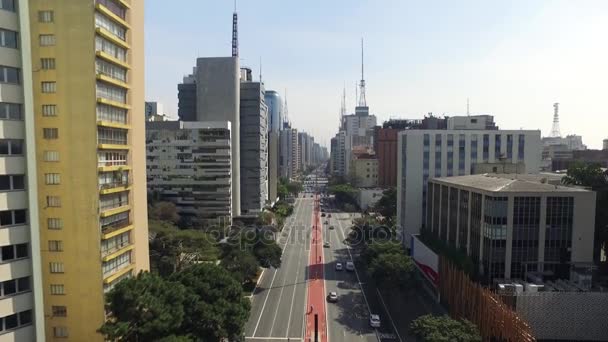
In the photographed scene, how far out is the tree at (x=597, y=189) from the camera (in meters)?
35.2

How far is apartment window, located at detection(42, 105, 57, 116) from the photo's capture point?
2220 centimetres

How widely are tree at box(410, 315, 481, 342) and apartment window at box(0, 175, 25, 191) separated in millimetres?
23576

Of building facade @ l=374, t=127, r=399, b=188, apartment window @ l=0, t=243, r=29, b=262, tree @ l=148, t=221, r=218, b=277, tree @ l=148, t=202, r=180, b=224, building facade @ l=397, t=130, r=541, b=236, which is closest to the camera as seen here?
apartment window @ l=0, t=243, r=29, b=262

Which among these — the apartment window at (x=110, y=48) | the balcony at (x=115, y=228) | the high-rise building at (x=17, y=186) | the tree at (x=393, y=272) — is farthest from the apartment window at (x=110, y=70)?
the tree at (x=393, y=272)

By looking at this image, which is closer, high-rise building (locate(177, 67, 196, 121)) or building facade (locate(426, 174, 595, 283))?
building facade (locate(426, 174, 595, 283))

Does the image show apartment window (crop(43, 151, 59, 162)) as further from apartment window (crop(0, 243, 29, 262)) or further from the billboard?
the billboard

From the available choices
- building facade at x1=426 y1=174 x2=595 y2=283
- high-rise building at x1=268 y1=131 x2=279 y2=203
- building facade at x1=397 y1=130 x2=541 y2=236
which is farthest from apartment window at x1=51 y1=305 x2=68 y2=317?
high-rise building at x1=268 y1=131 x2=279 y2=203

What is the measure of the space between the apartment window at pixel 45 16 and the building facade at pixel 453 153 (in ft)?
149

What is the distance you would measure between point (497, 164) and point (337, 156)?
148 m

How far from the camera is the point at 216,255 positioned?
45906mm

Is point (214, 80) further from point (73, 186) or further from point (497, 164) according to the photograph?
point (73, 186)

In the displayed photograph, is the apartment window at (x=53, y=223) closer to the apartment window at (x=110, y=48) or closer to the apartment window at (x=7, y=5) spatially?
the apartment window at (x=110, y=48)

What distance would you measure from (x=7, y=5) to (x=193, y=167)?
170 feet

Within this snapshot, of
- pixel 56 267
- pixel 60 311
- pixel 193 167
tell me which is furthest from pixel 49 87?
pixel 193 167
